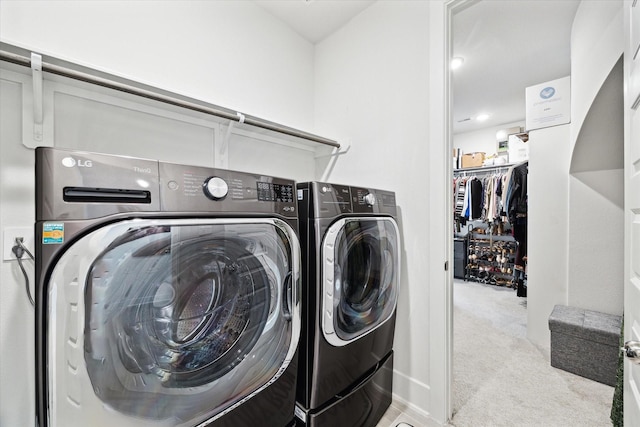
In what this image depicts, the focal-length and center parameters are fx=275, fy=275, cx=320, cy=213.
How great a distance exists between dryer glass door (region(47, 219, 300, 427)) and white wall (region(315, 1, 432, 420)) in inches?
35.0

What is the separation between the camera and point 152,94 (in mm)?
1189

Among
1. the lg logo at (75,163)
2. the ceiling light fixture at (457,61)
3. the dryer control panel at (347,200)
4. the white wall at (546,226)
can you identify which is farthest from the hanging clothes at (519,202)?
the lg logo at (75,163)

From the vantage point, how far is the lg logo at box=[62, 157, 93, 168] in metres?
0.64

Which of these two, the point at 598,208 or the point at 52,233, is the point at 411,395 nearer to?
the point at 52,233

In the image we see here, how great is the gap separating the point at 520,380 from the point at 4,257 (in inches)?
115

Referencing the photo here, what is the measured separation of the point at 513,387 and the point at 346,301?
59.0 inches

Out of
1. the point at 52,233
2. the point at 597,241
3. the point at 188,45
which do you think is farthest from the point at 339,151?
the point at 597,241

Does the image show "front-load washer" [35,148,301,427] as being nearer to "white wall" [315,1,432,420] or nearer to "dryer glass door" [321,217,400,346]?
"dryer glass door" [321,217,400,346]

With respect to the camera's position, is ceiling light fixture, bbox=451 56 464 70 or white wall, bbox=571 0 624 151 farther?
ceiling light fixture, bbox=451 56 464 70

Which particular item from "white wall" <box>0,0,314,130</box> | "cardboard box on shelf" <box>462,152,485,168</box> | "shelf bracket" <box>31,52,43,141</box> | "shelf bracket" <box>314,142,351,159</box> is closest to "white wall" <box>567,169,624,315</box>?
"shelf bracket" <box>314,142,351,159</box>

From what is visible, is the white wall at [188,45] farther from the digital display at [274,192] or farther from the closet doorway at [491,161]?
the closet doorway at [491,161]

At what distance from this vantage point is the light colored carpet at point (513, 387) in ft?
5.15

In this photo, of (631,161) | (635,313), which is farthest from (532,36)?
(635,313)

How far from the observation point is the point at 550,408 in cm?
165
